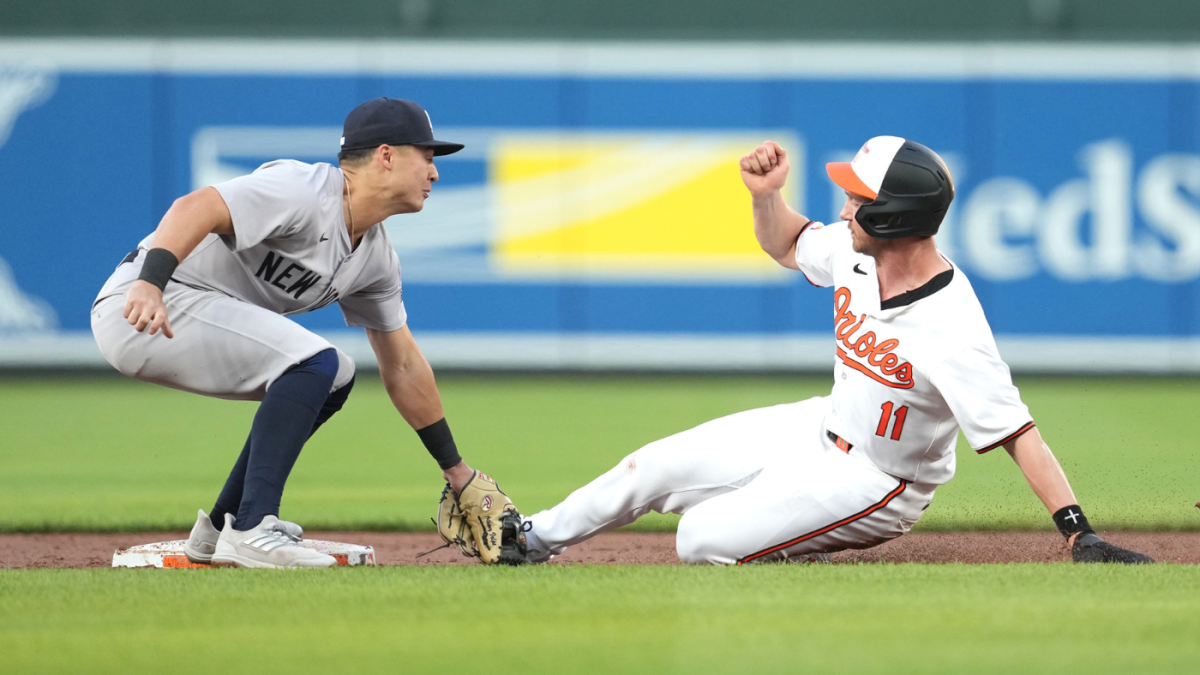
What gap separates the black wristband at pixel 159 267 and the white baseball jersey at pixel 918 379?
1.91 metres

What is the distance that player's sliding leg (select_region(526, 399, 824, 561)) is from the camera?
12.7 feet

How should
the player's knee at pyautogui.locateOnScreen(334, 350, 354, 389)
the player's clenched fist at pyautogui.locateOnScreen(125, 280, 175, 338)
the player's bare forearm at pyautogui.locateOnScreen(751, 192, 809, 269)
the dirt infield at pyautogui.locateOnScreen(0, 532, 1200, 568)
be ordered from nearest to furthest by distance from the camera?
the player's clenched fist at pyautogui.locateOnScreen(125, 280, 175, 338)
the player's knee at pyautogui.locateOnScreen(334, 350, 354, 389)
the player's bare forearm at pyautogui.locateOnScreen(751, 192, 809, 269)
the dirt infield at pyautogui.locateOnScreen(0, 532, 1200, 568)

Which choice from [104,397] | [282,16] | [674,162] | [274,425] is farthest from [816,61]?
[274,425]

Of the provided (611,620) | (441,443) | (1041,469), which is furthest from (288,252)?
(1041,469)

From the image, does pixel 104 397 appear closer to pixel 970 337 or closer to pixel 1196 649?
pixel 970 337

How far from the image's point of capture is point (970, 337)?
3.47m

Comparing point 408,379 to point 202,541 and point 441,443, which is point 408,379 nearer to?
point 441,443

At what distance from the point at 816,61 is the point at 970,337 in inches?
331

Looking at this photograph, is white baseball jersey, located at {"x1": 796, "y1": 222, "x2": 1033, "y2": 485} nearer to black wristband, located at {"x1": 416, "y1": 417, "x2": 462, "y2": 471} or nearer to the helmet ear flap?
the helmet ear flap

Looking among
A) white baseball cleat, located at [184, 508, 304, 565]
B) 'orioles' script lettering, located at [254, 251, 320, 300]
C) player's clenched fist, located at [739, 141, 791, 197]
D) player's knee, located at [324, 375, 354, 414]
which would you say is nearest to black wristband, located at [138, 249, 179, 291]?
'orioles' script lettering, located at [254, 251, 320, 300]

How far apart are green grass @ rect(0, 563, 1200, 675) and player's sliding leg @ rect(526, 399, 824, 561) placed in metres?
0.29

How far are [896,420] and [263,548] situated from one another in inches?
71.7

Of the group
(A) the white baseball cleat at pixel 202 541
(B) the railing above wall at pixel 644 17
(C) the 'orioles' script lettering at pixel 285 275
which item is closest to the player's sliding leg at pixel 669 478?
(A) the white baseball cleat at pixel 202 541

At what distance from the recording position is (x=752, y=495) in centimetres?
377
